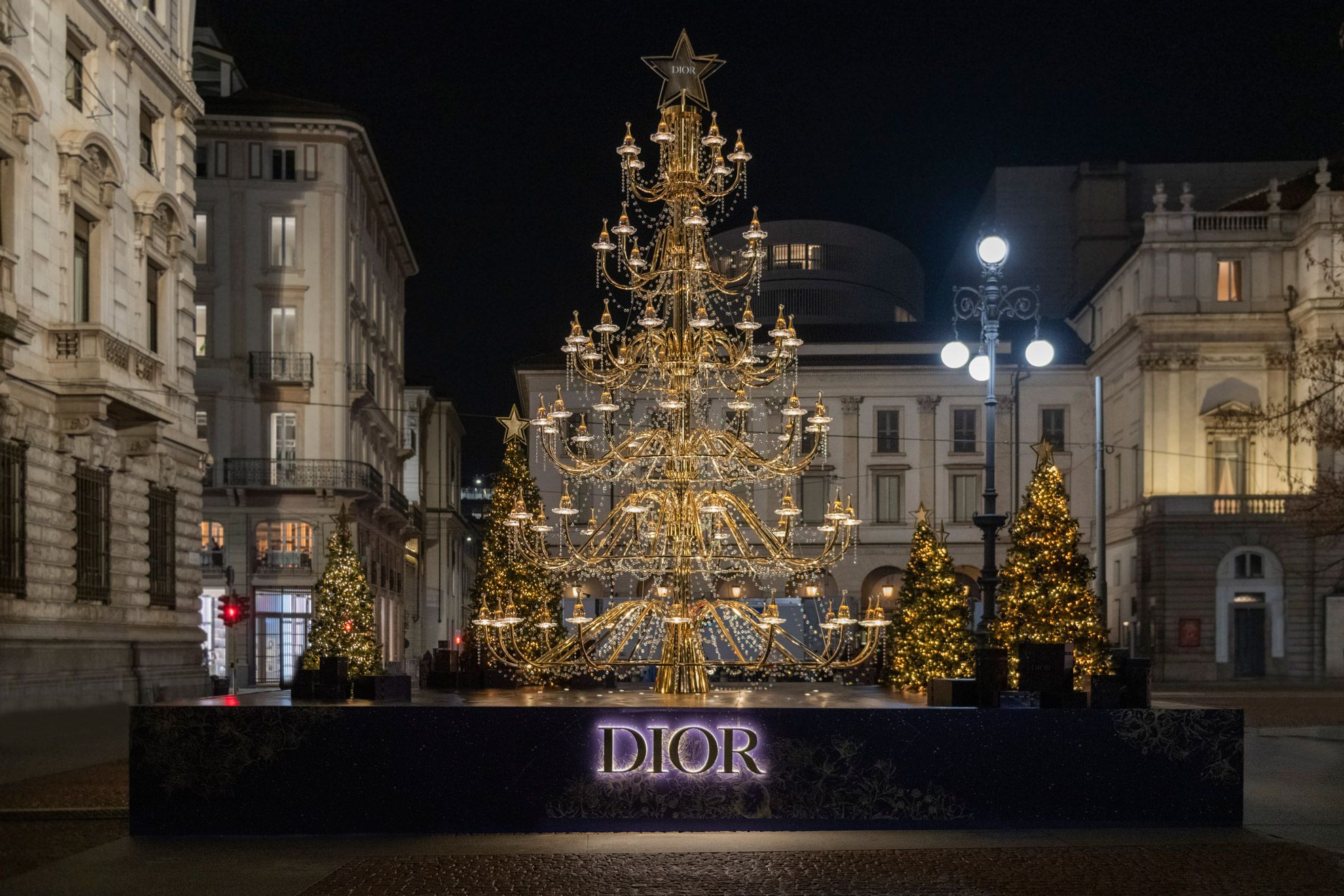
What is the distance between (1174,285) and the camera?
206 feet

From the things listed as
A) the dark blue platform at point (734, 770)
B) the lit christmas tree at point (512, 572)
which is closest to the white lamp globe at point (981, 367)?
the lit christmas tree at point (512, 572)

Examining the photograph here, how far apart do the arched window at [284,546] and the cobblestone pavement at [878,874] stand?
40249mm

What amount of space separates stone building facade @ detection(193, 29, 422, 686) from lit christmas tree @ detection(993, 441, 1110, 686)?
90.5 feet

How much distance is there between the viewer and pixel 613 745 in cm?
1427

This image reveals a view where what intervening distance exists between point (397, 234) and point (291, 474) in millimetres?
20265

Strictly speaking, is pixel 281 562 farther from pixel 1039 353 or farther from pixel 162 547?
pixel 1039 353

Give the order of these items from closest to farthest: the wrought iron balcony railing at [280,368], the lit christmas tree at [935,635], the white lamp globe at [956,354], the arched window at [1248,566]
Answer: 1. the white lamp globe at [956,354]
2. the lit christmas tree at [935,635]
3. the wrought iron balcony railing at [280,368]
4. the arched window at [1248,566]

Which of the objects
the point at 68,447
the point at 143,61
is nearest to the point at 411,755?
the point at 68,447

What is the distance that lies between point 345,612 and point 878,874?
26716mm

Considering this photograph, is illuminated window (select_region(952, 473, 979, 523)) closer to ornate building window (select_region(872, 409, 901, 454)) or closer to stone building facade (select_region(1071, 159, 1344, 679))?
ornate building window (select_region(872, 409, 901, 454))

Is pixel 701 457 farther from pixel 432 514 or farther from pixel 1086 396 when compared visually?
pixel 432 514

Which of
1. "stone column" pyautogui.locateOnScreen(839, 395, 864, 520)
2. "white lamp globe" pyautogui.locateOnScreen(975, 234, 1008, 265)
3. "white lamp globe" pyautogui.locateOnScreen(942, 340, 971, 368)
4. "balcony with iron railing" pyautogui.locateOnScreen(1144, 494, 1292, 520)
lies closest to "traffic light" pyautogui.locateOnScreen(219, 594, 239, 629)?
"white lamp globe" pyautogui.locateOnScreen(942, 340, 971, 368)

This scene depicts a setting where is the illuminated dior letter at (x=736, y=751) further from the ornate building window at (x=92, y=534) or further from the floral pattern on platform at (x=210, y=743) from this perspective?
the ornate building window at (x=92, y=534)

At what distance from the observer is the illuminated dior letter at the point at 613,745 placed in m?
14.3
